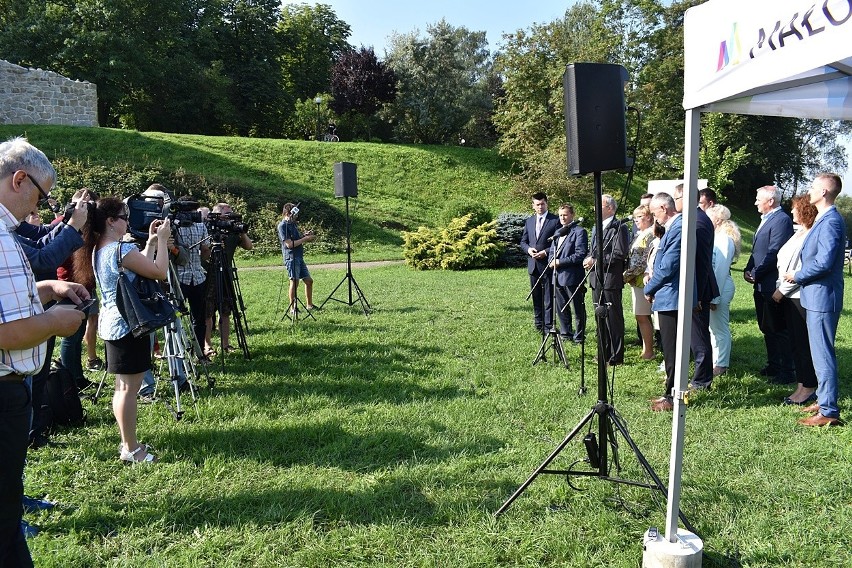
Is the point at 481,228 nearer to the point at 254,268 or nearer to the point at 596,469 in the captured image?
the point at 254,268

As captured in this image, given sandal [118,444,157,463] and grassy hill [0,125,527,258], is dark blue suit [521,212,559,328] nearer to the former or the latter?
sandal [118,444,157,463]

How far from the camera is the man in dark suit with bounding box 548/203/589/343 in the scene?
24.1ft

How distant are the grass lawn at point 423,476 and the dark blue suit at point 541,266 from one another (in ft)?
4.31

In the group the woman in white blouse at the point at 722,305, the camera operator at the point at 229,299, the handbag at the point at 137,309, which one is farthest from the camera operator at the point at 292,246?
the woman in white blouse at the point at 722,305

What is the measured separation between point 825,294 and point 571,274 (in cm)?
312

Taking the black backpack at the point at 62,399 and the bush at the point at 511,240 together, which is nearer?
the black backpack at the point at 62,399

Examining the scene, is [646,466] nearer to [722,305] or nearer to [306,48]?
[722,305]

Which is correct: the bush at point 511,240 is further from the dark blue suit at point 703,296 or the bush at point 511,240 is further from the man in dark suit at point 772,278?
the dark blue suit at point 703,296

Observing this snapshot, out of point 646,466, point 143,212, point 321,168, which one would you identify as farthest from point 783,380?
point 321,168

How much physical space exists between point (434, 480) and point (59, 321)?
251cm

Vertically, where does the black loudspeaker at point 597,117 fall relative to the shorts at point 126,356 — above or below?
above

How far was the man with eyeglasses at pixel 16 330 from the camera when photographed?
218 cm

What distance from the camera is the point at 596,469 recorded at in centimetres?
392

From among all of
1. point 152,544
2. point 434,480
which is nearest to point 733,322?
point 434,480
